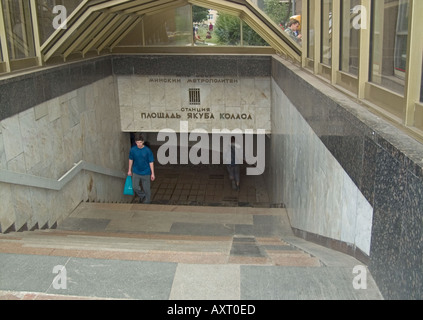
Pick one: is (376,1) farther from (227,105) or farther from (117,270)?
(227,105)

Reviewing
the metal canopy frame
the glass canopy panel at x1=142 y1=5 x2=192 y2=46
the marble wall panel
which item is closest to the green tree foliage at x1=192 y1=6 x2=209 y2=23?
the glass canopy panel at x1=142 y1=5 x2=192 y2=46

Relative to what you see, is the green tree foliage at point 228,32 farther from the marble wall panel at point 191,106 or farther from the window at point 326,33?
the window at point 326,33

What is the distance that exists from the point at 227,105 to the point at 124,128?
113 inches

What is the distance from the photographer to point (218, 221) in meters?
7.25

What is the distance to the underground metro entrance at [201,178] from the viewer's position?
11.9m

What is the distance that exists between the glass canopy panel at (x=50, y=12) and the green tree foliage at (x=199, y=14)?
4.19 meters

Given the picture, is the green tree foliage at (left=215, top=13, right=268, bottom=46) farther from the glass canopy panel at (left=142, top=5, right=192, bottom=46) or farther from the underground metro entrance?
the underground metro entrance

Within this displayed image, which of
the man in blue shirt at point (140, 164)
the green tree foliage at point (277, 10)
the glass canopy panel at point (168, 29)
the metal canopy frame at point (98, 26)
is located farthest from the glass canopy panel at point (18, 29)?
the glass canopy panel at point (168, 29)

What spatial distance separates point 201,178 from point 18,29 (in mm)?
7798

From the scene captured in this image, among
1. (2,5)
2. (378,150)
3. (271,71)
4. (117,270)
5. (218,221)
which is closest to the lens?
(378,150)

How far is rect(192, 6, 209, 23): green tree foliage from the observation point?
11.4 metres

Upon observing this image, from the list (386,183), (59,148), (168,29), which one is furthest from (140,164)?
(386,183)

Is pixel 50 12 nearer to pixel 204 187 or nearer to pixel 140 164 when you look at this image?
pixel 140 164
